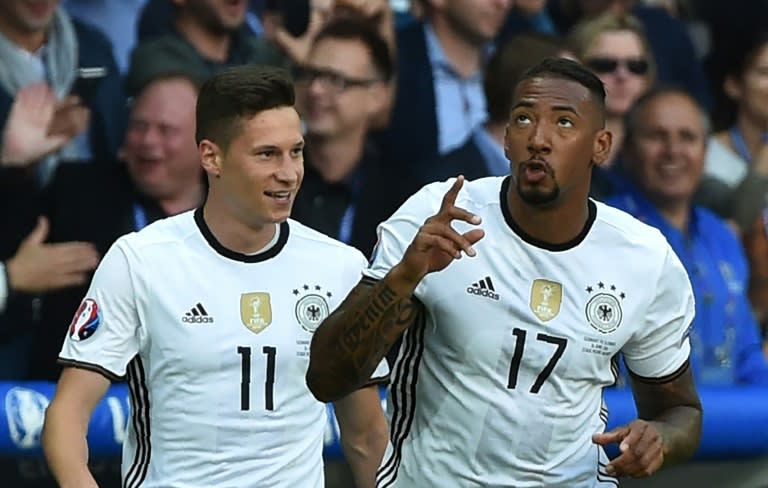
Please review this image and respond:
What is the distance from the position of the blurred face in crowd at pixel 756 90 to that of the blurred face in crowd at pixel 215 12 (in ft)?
9.77

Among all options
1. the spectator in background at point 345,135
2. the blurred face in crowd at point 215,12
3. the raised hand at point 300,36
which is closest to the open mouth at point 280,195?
the spectator in background at point 345,135

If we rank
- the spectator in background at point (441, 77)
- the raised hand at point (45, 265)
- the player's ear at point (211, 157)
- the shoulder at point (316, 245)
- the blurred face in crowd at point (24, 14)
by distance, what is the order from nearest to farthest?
the player's ear at point (211, 157)
the shoulder at point (316, 245)
the raised hand at point (45, 265)
the blurred face in crowd at point (24, 14)
the spectator in background at point (441, 77)

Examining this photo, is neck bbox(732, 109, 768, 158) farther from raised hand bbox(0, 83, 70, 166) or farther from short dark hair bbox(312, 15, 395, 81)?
raised hand bbox(0, 83, 70, 166)

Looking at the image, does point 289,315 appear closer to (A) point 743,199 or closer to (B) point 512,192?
(B) point 512,192

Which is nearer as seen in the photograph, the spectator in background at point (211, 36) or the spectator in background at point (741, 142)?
the spectator in background at point (211, 36)

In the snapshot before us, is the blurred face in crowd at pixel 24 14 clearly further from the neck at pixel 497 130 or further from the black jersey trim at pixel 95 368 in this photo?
the black jersey trim at pixel 95 368

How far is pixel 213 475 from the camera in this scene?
16.7ft

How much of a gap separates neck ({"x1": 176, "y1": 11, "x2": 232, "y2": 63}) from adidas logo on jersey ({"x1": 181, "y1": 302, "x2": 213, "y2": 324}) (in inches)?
113

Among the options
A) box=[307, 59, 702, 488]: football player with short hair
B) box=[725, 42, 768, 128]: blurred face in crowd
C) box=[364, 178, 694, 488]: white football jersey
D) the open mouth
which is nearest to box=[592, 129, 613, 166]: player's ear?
box=[307, 59, 702, 488]: football player with short hair

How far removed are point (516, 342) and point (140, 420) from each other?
1.10m

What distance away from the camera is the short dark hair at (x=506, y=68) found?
7750 millimetres

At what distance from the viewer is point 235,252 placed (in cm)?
522

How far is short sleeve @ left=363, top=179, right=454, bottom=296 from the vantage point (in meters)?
4.88

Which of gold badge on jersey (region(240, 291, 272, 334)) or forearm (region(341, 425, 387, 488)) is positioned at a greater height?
gold badge on jersey (region(240, 291, 272, 334))
